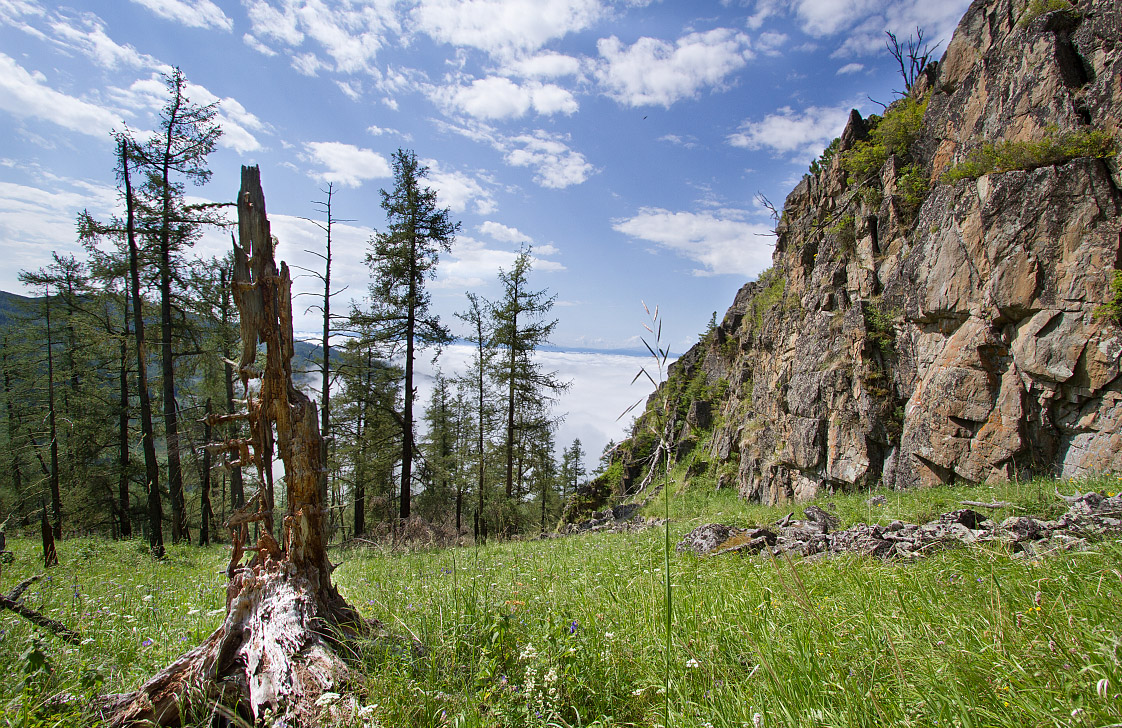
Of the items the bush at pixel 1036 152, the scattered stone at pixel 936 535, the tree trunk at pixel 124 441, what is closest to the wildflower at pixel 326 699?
the scattered stone at pixel 936 535

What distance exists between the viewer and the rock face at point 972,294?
895 cm

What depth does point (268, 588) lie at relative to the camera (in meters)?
3.61

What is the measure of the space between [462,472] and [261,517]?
18.2 meters

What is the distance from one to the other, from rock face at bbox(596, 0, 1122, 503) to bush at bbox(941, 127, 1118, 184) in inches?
5.8

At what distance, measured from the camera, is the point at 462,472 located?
71.8ft

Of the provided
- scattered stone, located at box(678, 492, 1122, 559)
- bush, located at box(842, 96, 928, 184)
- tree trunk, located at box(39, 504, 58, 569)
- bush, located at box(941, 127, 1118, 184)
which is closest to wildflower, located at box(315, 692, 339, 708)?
scattered stone, located at box(678, 492, 1122, 559)

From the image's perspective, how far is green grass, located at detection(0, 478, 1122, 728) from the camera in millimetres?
1756

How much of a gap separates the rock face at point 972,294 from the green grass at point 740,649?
3.77m

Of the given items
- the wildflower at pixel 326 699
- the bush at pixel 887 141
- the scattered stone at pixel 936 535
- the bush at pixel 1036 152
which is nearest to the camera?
the wildflower at pixel 326 699

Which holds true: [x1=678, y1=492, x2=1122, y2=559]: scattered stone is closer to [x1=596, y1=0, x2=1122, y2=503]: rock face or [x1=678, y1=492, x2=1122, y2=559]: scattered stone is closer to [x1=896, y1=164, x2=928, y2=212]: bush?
[x1=596, y1=0, x2=1122, y2=503]: rock face

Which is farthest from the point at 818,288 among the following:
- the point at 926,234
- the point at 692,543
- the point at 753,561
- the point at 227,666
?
the point at 227,666

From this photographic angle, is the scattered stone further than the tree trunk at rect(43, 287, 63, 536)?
No

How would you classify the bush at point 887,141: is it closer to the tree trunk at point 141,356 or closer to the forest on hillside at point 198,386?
the forest on hillside at point 198,386

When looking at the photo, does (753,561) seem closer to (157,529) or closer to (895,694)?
(895,694)
